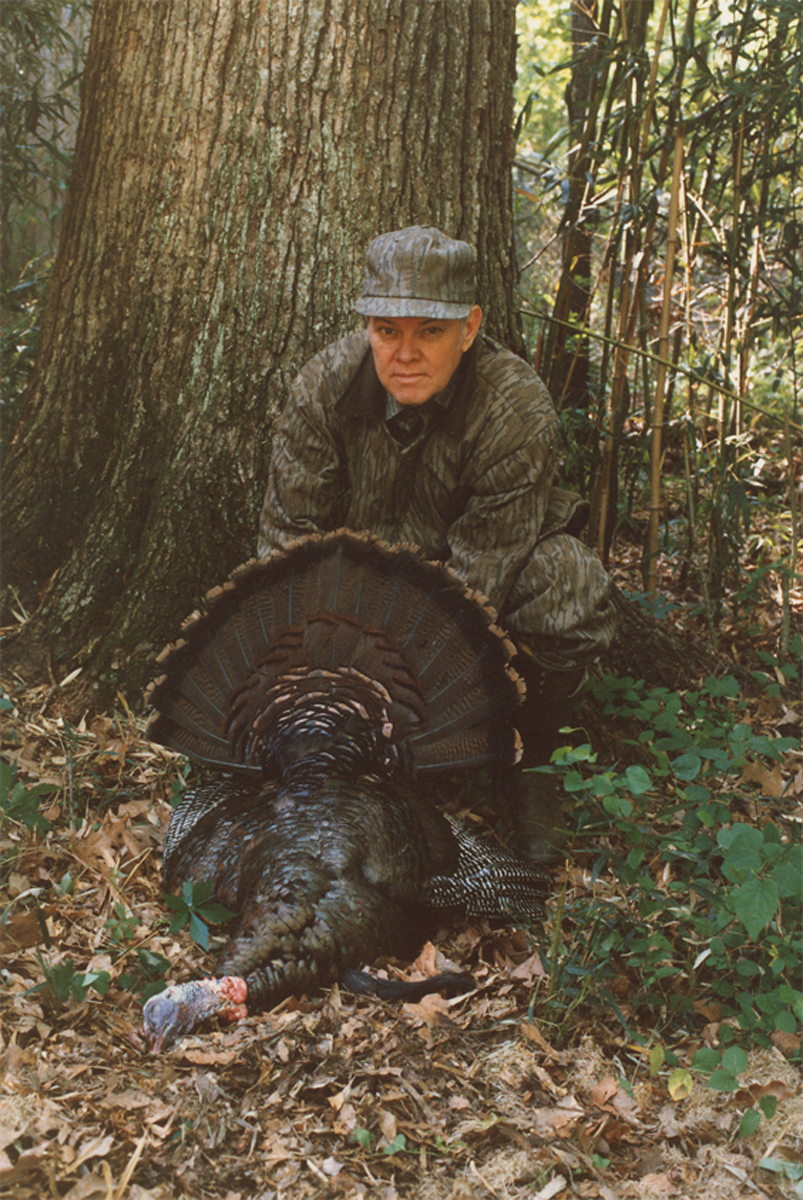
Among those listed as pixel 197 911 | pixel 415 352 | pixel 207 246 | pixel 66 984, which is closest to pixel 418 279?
pixel 415 352

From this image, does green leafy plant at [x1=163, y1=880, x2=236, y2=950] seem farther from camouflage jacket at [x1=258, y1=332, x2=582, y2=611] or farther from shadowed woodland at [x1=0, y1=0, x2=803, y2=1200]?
camouflage jacket at [x1=258, y1=332, x2=582, y2=611]

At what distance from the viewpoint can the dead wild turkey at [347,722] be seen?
2.74 metres

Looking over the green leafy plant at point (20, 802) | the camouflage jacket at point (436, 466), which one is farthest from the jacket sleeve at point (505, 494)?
the green leafy plant at point (20, 802)

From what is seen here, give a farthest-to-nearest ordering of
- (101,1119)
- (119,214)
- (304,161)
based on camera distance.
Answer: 1. (119,214)
2. (304,161)
3. (101,1119)

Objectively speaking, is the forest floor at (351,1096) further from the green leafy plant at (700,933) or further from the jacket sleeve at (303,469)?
the jacket sleeve at (303,469)

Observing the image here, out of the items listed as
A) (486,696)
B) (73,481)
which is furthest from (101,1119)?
(73,481)

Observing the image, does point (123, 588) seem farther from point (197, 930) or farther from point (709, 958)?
point (709, 958)

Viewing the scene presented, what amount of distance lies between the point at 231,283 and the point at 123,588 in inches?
47.1

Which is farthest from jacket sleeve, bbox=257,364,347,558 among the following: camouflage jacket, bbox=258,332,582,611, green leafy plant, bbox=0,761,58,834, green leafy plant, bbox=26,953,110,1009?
green leafy plant, bbox=26,953,110,1009

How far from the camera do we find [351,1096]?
2133 mm

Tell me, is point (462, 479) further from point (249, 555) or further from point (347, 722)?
point (249, 555)

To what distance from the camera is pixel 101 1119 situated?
78.3 inches

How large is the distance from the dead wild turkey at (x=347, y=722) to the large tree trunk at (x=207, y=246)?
80 centimetres

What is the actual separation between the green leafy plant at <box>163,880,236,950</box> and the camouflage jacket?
3.77 feet
